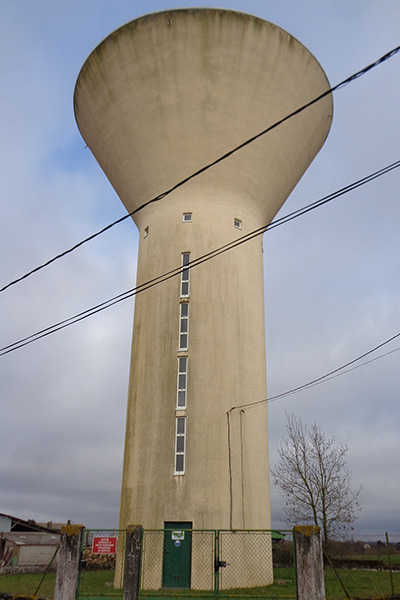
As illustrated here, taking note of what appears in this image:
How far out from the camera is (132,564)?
10.2 meters

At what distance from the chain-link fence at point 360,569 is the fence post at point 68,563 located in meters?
7.00

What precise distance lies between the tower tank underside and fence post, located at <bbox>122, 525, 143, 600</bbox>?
206 inches

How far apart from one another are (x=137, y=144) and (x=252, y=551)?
13.1 m

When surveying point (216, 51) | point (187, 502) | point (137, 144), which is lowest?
point (187, 502)

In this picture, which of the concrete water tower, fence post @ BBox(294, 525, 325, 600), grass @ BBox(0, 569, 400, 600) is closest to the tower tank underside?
the concrete water tower

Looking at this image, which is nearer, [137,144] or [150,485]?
[150,485]

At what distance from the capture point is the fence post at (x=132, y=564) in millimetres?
10102

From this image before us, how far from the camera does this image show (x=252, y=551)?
1559 centimetres

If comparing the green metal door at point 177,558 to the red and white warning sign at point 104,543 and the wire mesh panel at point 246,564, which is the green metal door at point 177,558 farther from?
the red and white warning sign at point 104,543

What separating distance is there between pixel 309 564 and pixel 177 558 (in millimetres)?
6474

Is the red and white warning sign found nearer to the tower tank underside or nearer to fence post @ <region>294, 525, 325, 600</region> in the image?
the tower tank underside

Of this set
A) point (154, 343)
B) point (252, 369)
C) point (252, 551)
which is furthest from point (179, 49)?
point (252, 551)

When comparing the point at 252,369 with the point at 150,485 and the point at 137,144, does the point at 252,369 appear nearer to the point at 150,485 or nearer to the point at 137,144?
the point at 150,485

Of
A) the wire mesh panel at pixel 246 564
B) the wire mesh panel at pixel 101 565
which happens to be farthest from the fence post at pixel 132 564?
the wire mesh panel at pixel 246 564
